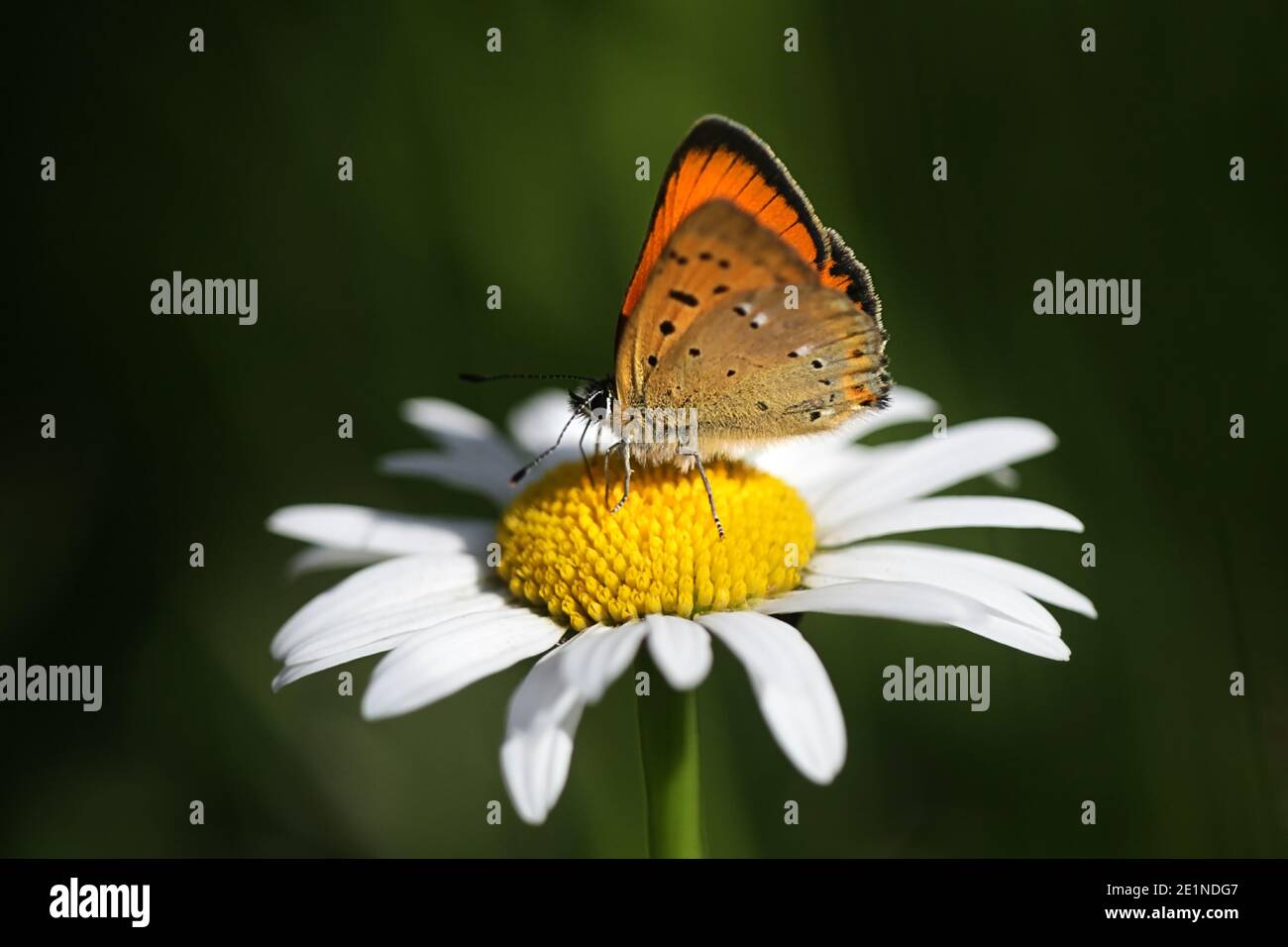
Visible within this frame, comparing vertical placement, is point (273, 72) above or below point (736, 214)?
above

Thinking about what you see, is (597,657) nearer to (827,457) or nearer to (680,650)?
(680,650)

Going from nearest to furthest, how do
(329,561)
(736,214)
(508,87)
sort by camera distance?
(736,214), (329,561), (508,87)

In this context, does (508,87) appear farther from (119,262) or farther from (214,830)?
(214,830)

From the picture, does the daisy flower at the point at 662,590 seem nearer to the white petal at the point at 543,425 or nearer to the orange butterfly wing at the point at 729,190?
the white petal at the point at 543,425

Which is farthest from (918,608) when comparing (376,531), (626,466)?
(376,531)

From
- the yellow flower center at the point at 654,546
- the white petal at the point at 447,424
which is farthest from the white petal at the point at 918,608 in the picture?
the white petal at the point at 447,424

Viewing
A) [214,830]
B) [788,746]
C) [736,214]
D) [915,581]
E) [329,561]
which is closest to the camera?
[788,746]

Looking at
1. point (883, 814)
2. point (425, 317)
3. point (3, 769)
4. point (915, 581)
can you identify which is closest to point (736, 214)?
point (915, 581)
